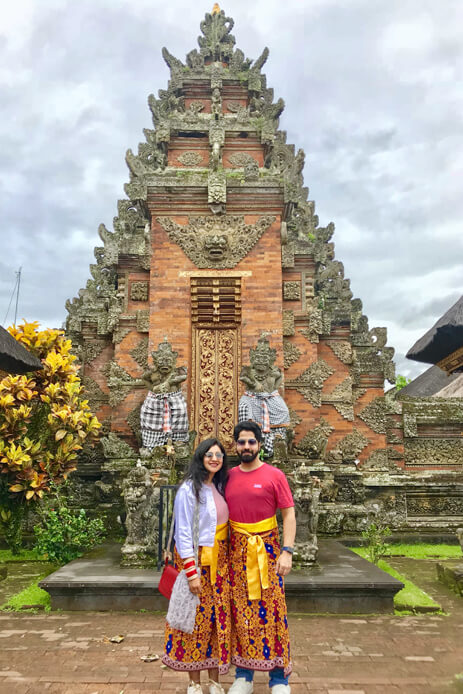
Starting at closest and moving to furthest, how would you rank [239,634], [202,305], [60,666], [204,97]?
[239,634], [60,666], [202,305], [204,97]

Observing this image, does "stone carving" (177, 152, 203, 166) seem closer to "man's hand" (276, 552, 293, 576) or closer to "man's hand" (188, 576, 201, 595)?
"man's hand" (276, 552, 293, 576)

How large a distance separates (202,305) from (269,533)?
24.8 feet

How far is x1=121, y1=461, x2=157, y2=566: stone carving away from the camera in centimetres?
680

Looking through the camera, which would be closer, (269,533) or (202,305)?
(269,533)

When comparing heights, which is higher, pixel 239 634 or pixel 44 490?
pixel 44 490

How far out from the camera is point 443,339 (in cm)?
632

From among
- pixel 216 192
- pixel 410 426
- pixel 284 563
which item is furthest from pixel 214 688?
pixel 216 192

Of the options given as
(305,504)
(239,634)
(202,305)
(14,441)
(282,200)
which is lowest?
(239,634)

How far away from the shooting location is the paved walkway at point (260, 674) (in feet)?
13.0

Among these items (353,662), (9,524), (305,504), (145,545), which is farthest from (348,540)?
(9,524)

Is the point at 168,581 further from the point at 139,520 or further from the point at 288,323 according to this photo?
the point at 288,323

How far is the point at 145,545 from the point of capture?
22.6ft

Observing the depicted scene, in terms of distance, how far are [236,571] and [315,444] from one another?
7.11 m

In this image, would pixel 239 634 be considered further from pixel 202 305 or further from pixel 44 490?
pixel 202 305
